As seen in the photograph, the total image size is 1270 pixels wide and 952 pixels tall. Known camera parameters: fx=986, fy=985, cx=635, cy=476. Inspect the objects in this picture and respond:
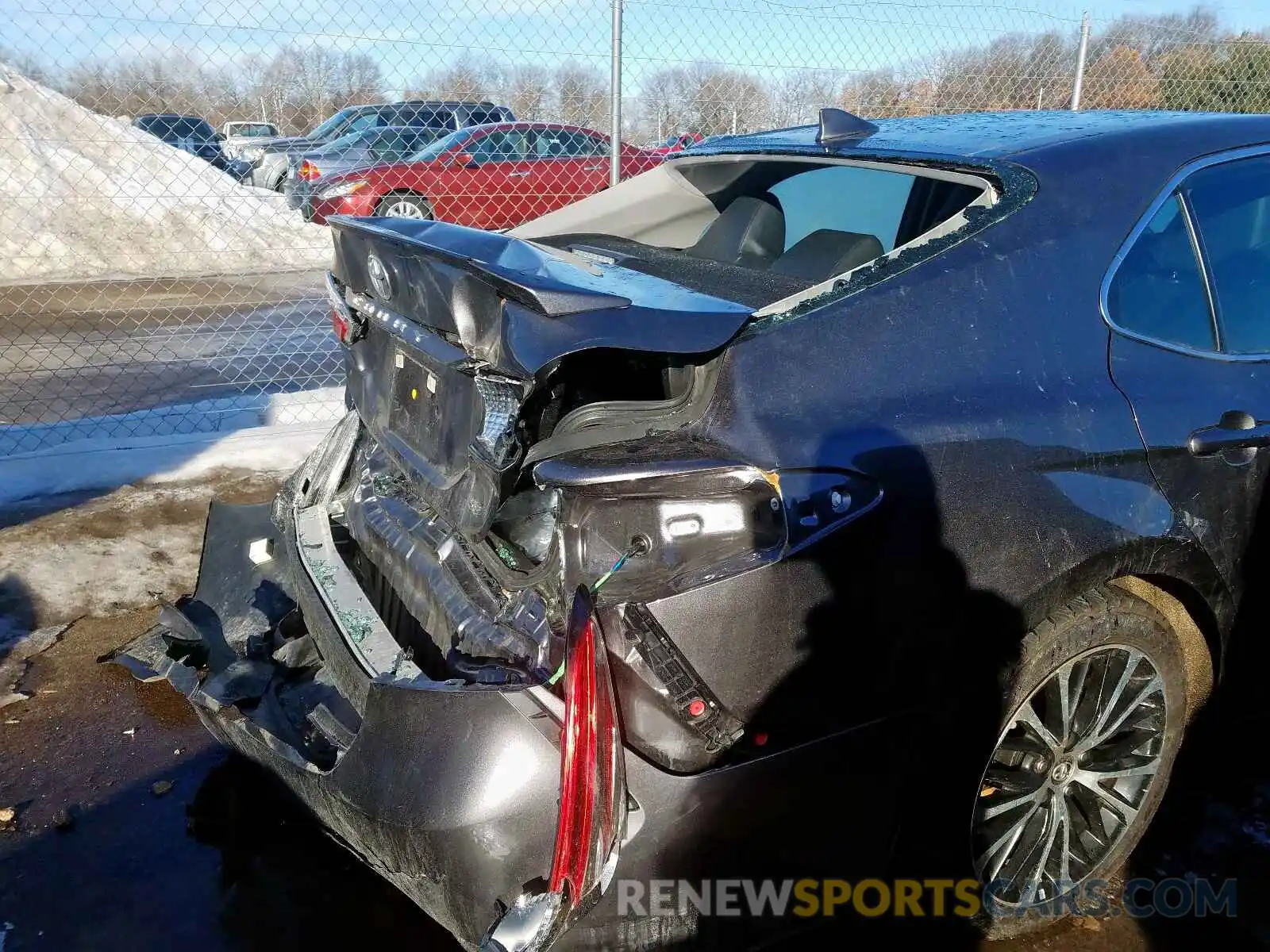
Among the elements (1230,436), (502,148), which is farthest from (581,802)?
(502,148)

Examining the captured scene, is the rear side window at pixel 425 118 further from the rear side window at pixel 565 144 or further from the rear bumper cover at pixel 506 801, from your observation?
the rear bumper cover at pixel 506 801

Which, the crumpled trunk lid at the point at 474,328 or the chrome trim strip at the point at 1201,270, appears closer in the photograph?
the crumpled trunk lid at the point at 474,328

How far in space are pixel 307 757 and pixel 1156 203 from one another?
2375 millimetres

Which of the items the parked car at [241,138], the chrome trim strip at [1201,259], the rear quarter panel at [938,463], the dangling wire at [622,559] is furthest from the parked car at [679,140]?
the parked car at [241,138]

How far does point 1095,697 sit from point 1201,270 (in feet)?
3.58

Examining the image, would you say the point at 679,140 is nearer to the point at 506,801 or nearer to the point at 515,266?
the point at 515,266

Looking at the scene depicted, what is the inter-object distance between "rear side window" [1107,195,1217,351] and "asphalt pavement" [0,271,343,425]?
6141 millimetres

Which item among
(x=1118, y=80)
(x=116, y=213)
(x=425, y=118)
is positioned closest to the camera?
Answer: (x=1118, y=80)

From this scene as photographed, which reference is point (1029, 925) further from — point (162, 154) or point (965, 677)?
point (162, 154)

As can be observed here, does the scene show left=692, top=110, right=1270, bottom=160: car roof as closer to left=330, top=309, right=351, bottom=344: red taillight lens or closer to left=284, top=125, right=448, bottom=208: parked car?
left=330, top=309, right=351, bottom=344: red taillight lens

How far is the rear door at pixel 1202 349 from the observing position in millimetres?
2244

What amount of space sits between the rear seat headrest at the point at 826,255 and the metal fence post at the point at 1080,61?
5.72 m

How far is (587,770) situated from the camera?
1.67 meters

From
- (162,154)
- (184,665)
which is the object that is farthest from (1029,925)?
(162,154)
